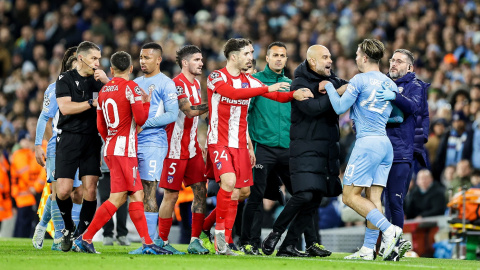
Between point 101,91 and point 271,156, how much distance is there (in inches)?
89.5

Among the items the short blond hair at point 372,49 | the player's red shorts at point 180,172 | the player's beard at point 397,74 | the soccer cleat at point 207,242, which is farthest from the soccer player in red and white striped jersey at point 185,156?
the player's beard at point 397,74

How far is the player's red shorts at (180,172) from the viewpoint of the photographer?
9711 mm

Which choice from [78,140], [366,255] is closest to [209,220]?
[78,140]

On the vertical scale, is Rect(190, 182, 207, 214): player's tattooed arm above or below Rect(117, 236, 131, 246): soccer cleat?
above

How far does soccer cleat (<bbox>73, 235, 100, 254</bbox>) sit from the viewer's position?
9109 millimetres

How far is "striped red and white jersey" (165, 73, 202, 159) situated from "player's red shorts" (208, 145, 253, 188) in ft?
Result: 2.06

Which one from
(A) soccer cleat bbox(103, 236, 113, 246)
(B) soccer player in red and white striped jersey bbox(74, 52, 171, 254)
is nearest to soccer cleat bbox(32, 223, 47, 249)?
(A) soccer cleat bbox(103, 236, 113, 246)

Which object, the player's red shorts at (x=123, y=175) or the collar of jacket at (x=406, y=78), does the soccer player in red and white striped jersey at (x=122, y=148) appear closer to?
the player's red shorts at (x=123, y=175)

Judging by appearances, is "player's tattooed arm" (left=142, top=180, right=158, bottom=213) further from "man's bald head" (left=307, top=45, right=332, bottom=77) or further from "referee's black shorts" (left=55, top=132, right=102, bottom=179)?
"man's bald head" (left=307, top=45, right=332, bottom=77)

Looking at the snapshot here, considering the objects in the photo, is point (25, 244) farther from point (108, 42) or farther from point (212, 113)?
point (108, 42)

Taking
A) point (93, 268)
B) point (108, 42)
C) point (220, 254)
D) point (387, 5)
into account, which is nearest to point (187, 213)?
point (220, 254)

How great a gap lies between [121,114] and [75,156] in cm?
104

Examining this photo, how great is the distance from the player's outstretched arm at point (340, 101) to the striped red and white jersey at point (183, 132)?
1.72m

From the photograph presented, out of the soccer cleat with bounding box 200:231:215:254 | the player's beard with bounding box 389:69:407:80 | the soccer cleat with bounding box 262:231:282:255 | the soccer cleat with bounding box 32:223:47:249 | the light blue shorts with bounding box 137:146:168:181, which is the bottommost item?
the soccer cleat with bounding box 32:223:47:249
